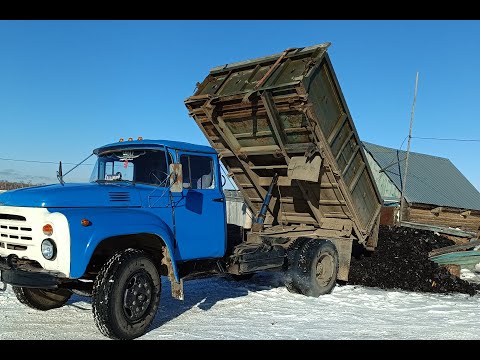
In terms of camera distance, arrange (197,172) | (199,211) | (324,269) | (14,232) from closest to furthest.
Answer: (14,232)
(199,211)
(197,172)
(324,269)

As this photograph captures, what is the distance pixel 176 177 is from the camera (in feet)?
16.8

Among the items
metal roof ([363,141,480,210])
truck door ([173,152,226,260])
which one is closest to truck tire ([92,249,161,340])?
truck door ([173,152,226,260])

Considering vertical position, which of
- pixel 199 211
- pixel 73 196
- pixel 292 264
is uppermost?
pixel 73 196

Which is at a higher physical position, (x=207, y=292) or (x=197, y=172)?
(x=197, y=172)

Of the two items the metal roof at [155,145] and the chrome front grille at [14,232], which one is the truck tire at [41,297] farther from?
the metal roof at [155,145]

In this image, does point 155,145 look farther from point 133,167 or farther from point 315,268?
point 315,268

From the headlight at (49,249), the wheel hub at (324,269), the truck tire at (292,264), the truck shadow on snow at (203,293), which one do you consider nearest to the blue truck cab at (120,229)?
the headlight at (49,249)

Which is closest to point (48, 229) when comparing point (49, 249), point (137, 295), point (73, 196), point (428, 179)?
point (49, 249)

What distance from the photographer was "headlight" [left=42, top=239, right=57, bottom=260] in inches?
167

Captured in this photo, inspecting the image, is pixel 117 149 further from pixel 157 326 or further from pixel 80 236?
pixel 157 326

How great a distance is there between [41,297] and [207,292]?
273 centimetres

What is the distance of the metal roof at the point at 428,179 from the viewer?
19.1 meters

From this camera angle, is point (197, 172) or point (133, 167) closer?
point (133, 167)
